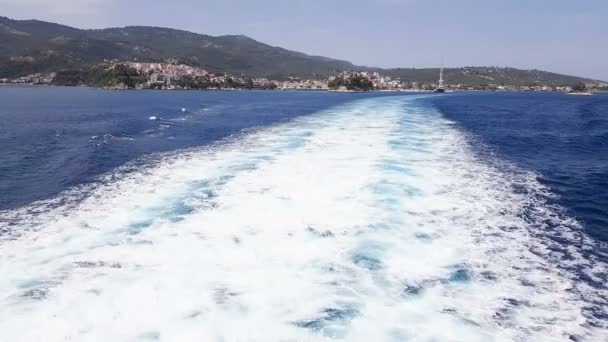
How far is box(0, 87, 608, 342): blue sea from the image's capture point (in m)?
7.44

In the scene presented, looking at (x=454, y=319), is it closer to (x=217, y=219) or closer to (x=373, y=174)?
(x=217, y=219)

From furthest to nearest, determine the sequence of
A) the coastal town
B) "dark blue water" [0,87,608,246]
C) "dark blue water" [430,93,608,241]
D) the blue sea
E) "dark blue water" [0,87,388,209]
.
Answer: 1. the coastal town
2. "dark blue water" [0,87,388,209]
3. "dark blue water" [0,87,608,246]
4. "dark blue water" [430,93,608,241]
5. the blue sea

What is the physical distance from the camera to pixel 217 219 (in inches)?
486

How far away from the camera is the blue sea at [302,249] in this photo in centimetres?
744

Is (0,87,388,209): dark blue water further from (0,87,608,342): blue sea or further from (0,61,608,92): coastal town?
(0,61,608,92): coastal town

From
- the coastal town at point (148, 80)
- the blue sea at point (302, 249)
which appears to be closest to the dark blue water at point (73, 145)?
the blue sea at point (302, 249)

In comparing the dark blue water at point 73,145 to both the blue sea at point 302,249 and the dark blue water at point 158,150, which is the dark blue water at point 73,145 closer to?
the dark blue water at point 158,150

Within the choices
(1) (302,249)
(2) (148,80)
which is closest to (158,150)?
(1) (302,249)

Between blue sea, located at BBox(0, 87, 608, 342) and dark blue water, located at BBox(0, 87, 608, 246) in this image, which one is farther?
dark blue water, located at BBox(0, 87, 608, 246)

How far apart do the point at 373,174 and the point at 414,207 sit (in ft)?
13.8

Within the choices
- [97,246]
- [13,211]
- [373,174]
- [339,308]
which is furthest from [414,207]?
[13,211]

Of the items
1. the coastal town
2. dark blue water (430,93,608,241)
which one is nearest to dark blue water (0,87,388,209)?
dark blue water (430,93,608,241)

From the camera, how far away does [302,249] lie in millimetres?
10445

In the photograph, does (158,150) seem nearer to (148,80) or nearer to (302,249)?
(302,249)
